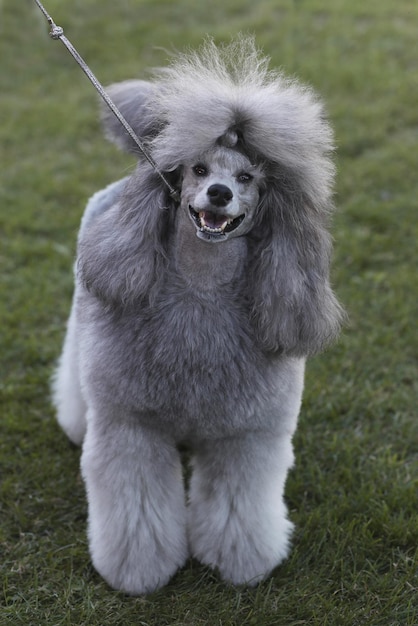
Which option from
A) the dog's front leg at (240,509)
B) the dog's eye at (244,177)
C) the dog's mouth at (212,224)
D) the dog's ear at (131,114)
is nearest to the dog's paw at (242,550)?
the dog's front leg at (240,509)

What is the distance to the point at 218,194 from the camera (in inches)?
78.7

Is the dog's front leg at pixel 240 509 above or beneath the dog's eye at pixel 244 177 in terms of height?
beneath

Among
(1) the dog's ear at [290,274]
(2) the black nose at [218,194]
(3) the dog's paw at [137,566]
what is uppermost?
(2) the black nose at [218,194]

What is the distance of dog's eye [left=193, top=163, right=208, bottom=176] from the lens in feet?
6.81

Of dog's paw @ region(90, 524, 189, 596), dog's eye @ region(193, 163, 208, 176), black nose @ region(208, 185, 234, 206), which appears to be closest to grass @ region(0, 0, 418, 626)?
dog's paw @ region(90, 524, 189, 596)

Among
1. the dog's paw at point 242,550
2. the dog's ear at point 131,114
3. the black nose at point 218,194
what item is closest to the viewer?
the black nose at point 218,194

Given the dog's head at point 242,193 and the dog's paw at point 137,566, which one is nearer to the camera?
the dog's head at point 242,193

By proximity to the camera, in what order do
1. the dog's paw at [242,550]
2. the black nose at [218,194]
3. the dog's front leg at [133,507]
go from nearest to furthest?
the black nose at [218,194]
the dog's front leg at [133,507]
the dog's paw at [242,550]

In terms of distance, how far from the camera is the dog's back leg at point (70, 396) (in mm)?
2902

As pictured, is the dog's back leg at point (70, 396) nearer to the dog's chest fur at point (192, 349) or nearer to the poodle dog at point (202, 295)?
the poodle dog at point (202, 295)

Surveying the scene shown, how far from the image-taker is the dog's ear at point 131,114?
2.28m

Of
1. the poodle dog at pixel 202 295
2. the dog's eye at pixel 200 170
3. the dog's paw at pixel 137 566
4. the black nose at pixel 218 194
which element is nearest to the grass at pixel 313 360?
the dog's paw at pixel 137 566

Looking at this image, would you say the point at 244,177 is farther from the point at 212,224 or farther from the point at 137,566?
the point at 137,566

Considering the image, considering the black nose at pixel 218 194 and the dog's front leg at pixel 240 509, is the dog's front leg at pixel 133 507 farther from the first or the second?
the black nose at pixel 218 194
